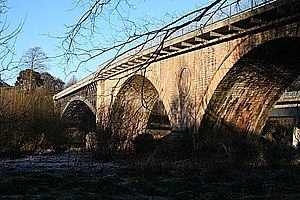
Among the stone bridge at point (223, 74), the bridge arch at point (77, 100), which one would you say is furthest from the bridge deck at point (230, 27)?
the bridge arch at point (77, 100)

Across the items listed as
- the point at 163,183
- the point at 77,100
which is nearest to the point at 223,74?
the point at 163,183

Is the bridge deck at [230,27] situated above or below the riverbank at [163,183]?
above

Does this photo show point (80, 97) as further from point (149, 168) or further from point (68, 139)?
point (149, 168)

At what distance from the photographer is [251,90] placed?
19.2m

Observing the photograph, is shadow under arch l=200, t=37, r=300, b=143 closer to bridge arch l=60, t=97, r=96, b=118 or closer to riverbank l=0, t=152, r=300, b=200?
riverbank l=0, t=152, r=300, b=200

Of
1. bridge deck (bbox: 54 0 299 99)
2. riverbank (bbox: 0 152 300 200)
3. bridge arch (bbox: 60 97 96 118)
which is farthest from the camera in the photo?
bridge arch (bbox: 60 97 96 118)

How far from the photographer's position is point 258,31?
15.8 metres

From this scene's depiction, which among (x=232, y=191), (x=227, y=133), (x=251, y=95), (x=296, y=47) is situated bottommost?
(x=232, y=191)

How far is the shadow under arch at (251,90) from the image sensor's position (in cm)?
1705

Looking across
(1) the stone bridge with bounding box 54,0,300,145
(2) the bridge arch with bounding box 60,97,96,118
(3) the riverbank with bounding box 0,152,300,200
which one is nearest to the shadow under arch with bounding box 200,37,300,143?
(1) the stone bridge with bounding box 54,0,300,145

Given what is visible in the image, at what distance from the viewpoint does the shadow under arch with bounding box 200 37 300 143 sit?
55.9 feet

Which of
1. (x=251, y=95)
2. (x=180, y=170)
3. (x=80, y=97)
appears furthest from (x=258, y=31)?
(x=80, y=97)

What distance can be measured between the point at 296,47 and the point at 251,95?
14.3 ft

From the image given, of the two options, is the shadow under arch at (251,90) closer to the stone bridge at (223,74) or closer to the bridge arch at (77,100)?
the stone bridge at (223,74)
